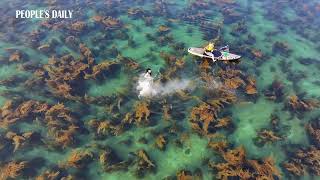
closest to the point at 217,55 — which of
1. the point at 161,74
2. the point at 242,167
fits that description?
the point at 161,74

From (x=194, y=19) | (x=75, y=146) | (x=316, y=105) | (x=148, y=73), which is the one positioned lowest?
(x=75, y=146)

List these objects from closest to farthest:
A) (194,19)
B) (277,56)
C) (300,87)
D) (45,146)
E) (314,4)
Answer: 1. (45,146)
2. (300,87)
3. (277,56)
4. (194,19)
5. (314,4)

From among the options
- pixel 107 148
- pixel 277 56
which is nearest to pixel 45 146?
pixel 107 148

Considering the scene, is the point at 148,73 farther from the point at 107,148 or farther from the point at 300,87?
the point at 300,87

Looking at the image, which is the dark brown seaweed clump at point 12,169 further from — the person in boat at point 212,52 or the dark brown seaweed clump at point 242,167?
the person in boat at point 212,52

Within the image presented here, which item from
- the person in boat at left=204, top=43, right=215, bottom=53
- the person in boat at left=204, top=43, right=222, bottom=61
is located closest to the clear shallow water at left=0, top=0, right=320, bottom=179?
the person in boat at left=204, top=43, right=222, bottom=61

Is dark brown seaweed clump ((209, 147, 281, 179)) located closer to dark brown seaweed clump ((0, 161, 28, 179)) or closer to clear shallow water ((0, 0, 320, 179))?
clear shallow water ((0, 0, 320, 179))
